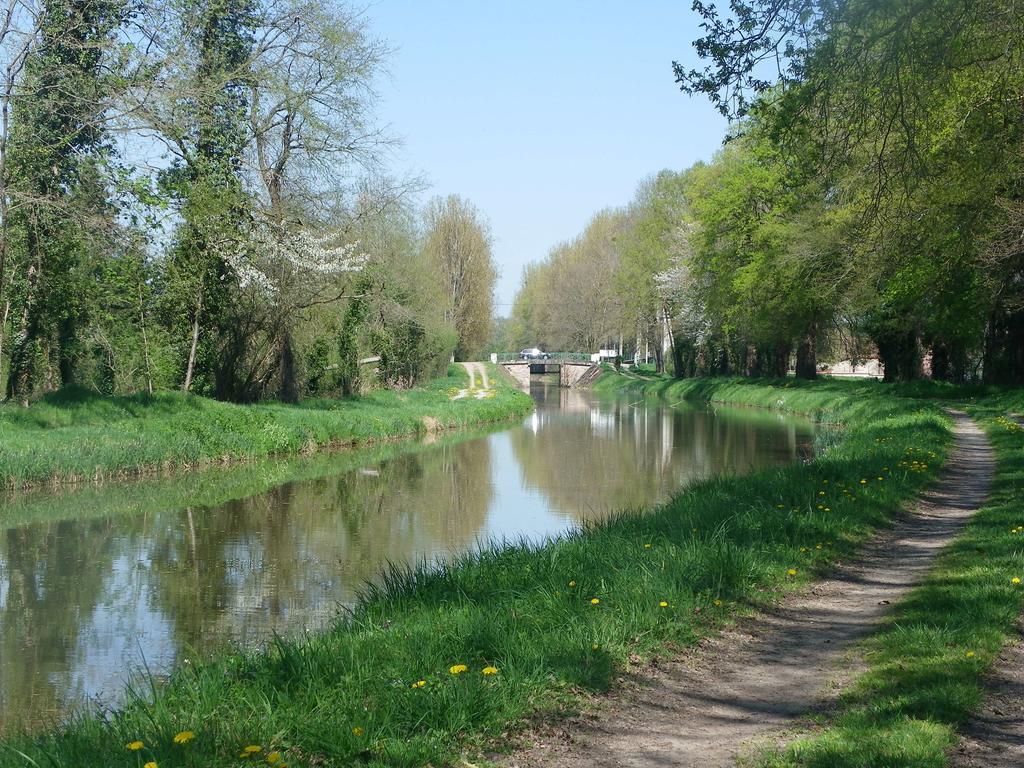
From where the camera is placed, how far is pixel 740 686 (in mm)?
5840

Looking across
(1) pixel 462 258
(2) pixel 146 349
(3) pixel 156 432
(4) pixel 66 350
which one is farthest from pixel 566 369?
(3) pixel 156 432

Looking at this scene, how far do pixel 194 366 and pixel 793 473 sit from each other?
1828 centimetres

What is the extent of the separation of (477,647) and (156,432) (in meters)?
16.5

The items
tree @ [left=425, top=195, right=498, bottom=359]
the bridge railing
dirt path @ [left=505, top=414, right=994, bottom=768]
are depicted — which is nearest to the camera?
dirt path @ [left=505, top=414, right=994, bottom=768]

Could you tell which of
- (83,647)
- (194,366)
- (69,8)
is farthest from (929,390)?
(83,647)

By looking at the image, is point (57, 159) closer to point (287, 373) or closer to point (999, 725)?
point (287, 373)

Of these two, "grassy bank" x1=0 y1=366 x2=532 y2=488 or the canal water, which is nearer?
the canal water

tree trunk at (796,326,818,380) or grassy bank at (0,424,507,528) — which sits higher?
tree trunk at (796,326,818,380)

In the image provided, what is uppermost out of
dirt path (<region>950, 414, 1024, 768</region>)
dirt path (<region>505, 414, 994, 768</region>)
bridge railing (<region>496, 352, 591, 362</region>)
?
bridge railing (<region>496, 352, 591, 362</region>)

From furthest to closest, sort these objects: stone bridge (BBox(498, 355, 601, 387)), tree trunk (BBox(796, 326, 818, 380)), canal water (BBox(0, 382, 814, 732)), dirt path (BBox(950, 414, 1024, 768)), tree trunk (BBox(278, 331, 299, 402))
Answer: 1. stone bridge (BBox(498, 355, 601, 387))
2. tree trunk (BBox(796, 326, 818, 380))
3. tree trunk (BBox(278, 331, 299, 402))
4. canal water (BBox(0, 382, 814, 732))
5. dirt path (BBox(950, 414, 1024, 768))

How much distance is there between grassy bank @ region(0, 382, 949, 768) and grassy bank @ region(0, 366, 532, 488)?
1144cm

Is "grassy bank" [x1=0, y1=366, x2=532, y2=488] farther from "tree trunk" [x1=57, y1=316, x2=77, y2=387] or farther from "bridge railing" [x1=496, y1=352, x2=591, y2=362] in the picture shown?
"bridge railing" [x1=496, y1=352, x2=591, y2=362]

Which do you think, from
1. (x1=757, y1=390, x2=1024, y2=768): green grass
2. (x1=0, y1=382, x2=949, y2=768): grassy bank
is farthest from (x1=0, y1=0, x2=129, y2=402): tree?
(x1=757, y1=390, x2=1024, y2=768): green grass

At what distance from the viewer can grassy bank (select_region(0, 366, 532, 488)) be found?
17922 millimetres
